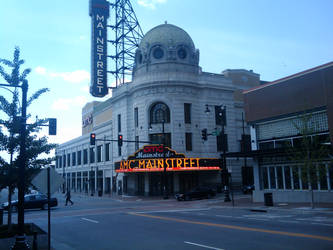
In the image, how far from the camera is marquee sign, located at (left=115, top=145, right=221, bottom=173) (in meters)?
42.6

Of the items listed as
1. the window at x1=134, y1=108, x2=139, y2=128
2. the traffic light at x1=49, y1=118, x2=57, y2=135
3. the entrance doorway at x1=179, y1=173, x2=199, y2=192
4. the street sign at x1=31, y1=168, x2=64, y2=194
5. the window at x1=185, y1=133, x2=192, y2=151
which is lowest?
the entrance doorway at x1=179, y1=173, x2=199, y2=192

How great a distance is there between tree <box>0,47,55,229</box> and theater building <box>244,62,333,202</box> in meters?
16.5

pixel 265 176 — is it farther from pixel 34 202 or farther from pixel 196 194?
pixel 34 202

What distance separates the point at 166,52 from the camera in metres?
48.8

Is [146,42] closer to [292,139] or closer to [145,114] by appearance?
[145,114]

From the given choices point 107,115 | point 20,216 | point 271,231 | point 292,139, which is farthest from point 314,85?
point 107,115

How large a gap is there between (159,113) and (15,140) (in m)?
32.0

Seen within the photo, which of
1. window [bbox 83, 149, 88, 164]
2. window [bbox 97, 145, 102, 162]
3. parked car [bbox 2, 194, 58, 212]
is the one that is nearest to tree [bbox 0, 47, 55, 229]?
parked car [bbox 2, 194, 58, 212]

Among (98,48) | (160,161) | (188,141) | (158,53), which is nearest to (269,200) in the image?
(160,161)

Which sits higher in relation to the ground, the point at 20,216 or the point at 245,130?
the point at 245,130

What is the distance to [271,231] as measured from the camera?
45.6 feet

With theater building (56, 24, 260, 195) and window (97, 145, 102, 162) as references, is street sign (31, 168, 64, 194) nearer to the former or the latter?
theater building (56, 24, 260, 195)

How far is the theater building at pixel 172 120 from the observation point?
45.1m

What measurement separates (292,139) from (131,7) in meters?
49.0
